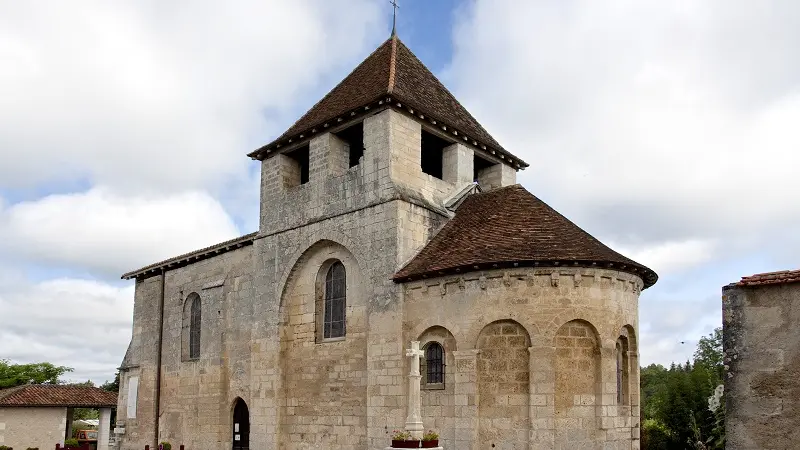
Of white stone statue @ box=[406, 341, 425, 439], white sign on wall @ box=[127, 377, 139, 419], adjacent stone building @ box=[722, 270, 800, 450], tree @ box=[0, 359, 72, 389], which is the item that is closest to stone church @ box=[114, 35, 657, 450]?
white stone statue @ box=[406, 341, 425, 439]

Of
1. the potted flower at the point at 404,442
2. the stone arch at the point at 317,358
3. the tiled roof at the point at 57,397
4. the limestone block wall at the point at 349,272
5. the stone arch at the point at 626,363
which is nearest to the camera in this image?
the potted flower at the point at 404,442

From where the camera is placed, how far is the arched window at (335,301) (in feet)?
62.5

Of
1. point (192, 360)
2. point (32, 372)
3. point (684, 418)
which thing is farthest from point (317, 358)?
point (32, 372)

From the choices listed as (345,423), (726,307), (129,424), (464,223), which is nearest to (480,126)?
(464,223)

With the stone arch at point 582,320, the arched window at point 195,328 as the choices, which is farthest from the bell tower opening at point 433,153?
the arched window at point 195,328

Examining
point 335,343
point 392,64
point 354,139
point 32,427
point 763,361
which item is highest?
point 392,64

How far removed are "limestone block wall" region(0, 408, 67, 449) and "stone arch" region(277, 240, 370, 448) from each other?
626 inches

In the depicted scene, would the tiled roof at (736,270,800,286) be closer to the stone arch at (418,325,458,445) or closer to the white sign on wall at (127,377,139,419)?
the stone arch at (418,325,458,445)

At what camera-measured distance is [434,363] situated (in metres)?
16.6

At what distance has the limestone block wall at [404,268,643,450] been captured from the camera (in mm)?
15156

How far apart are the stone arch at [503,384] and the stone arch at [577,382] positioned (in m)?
0.65

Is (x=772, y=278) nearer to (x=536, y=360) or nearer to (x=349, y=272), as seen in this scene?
(x=536, y=360)

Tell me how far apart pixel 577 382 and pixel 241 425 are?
423 inches

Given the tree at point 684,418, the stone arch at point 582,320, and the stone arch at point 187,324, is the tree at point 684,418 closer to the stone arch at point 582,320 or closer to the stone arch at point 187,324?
the stone arch at point 582,320
